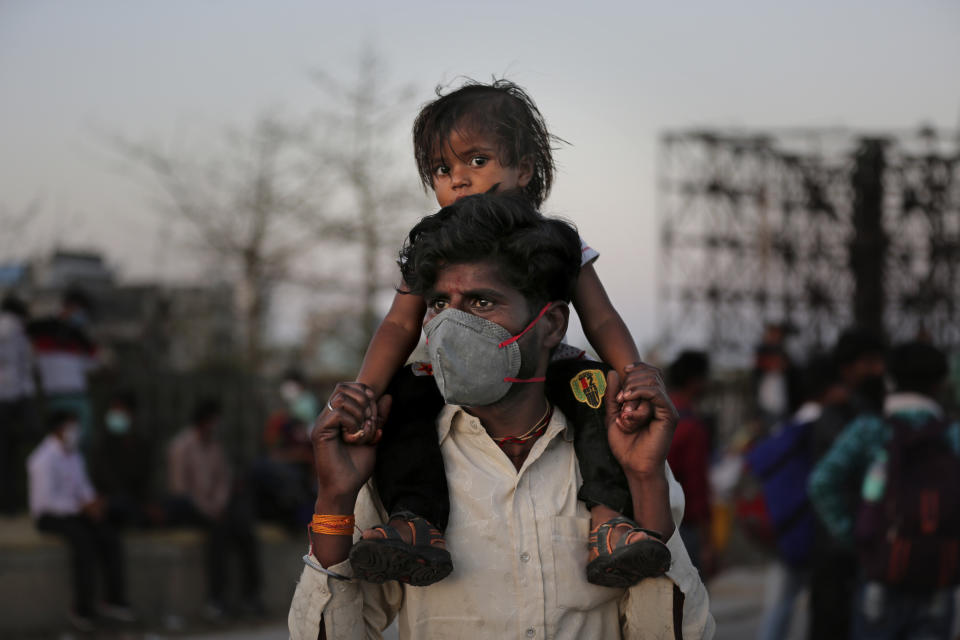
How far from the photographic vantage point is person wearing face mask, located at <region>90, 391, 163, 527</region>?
9.86m

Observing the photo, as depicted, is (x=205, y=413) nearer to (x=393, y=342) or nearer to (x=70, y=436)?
(x=70, y=436)

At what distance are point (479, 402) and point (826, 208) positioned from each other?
88.5 ft

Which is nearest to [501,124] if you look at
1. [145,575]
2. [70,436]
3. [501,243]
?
[501,243]

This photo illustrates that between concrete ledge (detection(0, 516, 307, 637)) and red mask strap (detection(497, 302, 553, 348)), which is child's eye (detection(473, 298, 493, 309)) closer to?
red mask strap (detection(497, 302, 553, 348))

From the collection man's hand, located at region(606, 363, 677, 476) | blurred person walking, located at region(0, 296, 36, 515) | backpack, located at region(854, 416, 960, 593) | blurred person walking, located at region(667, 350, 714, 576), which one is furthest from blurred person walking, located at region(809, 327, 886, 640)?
blurred person walking, located at region(0, 296, 36, 515)

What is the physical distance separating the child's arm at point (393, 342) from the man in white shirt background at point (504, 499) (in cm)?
13

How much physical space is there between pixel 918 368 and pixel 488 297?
333cm

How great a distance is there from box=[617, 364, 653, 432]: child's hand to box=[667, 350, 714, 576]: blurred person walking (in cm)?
364

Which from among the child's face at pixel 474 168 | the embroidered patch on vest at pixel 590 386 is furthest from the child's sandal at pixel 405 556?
the child's face at pixel 474 168

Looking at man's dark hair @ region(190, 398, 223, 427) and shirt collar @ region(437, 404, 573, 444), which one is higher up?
shirt collar @ region(437, 404, 573, 444)

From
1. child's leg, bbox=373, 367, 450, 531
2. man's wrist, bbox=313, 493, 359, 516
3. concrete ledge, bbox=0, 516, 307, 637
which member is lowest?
concrete ledge, bbox=0, 516, 307, 637

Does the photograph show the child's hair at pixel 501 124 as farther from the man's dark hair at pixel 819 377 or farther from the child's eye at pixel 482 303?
the man's dark hair at pixel 819 377

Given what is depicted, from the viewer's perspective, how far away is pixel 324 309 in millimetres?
17703

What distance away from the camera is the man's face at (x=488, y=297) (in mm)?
2617
